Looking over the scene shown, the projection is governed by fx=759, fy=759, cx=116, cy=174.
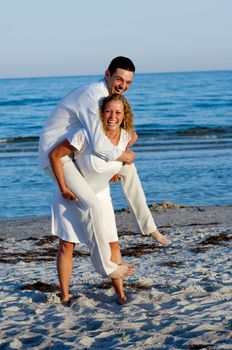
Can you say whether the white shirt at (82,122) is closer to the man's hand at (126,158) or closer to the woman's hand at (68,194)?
the man's hand at (126,158)

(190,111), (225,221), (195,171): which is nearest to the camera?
(225,221)

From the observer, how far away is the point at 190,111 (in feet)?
149

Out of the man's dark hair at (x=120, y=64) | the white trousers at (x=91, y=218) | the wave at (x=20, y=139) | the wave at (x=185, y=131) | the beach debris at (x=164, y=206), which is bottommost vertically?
the wave at (x=185, y=131)

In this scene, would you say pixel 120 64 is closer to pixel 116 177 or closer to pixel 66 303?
pixel 116 177

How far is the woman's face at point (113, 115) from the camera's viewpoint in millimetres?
5668

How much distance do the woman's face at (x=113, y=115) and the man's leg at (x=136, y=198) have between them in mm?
487

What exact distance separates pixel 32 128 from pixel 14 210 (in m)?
23.4

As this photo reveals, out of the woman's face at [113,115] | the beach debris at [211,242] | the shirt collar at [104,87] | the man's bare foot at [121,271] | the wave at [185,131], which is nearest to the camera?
the woman's face at [113,115]

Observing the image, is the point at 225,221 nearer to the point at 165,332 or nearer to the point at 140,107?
the point at 165,332

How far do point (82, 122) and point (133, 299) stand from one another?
1688mm

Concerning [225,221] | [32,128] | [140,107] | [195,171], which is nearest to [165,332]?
[225,221]

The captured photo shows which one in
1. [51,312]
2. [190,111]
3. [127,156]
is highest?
[127,156]

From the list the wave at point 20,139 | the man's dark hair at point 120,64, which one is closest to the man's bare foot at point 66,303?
the man's dark hair at point 120,64

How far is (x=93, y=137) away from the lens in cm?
570
